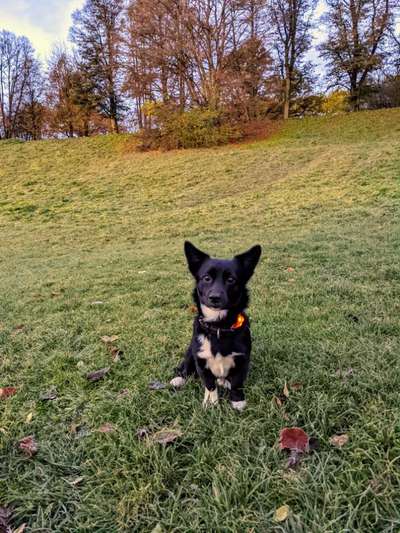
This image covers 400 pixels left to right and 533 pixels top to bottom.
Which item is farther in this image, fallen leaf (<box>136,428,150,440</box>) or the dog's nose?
the dog's nose

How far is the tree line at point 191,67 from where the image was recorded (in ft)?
69.6

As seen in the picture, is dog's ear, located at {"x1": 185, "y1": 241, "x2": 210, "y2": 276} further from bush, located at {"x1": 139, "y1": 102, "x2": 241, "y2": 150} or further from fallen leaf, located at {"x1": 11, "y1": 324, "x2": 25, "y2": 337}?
bush, located at {"x1": 139, "y1": 102, "x2": 241, "y2": 150}

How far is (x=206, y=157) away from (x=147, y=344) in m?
17.4

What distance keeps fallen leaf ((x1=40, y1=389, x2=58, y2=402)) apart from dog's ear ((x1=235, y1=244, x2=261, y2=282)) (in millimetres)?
Answer: 1627

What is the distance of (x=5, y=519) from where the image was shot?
1713 mm

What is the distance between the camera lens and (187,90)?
2252 centimetres

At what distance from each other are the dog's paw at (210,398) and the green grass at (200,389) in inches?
2.0

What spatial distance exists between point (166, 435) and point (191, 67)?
23584 millimetres

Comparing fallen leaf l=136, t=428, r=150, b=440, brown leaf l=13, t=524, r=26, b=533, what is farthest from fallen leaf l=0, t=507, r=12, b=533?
fallen leaf l=136, t=428, r=150, b=440

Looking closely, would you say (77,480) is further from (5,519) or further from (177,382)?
(177,382)

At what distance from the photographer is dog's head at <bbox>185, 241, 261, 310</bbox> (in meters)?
2.34

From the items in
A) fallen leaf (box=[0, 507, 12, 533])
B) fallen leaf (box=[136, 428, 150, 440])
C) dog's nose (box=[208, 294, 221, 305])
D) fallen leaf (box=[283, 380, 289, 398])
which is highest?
dog's nose (box=[208, 294, 221, 305])

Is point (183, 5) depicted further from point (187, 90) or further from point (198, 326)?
point (198, 326)

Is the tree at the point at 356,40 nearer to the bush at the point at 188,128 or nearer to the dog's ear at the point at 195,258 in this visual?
the bush at the point at 188,128
